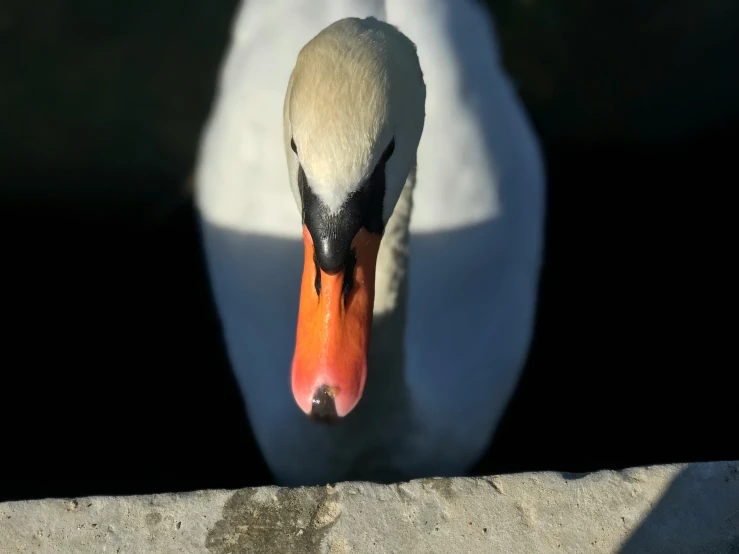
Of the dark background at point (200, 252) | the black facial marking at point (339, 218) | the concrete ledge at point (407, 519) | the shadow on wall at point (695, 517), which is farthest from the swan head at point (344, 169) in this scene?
the dark background at point (200, 252)

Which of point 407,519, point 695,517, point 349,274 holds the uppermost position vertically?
point 349,274

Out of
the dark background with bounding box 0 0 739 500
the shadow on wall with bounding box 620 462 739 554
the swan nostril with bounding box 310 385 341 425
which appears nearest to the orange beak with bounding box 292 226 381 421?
the swan nostril with bounding box 310 385 341 425

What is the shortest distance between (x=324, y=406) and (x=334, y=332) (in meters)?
0.21

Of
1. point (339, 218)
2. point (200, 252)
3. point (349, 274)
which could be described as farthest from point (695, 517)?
point (200, 252)

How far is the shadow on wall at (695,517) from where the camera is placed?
2344 mm

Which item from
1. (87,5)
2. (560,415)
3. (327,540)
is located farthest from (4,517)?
(87,5)

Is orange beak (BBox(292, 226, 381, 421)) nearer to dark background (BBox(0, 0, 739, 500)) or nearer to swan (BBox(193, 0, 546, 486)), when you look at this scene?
swan (BBox(193, 0, 546, 486))

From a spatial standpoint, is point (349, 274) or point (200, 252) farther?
point (200, 252)

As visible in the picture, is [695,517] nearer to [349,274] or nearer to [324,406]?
[324,406]

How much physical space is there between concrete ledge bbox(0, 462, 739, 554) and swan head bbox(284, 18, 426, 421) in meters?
0.32

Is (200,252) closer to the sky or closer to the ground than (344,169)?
closer to the ground

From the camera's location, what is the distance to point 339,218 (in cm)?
198

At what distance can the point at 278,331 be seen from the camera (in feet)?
10.3

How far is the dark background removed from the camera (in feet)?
12.3
